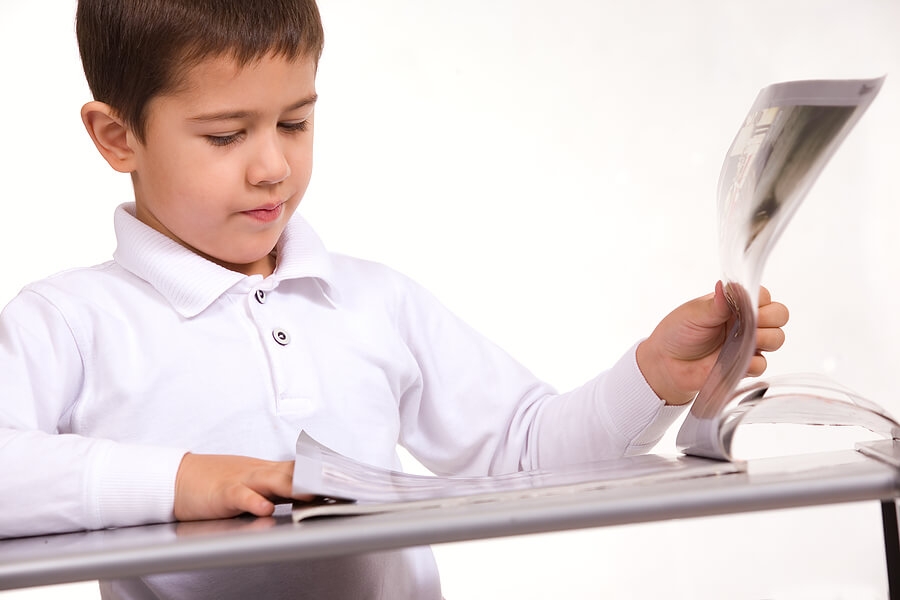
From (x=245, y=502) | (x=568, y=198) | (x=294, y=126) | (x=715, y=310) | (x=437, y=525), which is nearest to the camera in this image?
(x=437, y=525)

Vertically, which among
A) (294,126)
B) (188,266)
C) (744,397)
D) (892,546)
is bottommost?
(892,546)

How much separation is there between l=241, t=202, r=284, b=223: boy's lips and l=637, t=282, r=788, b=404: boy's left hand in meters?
0.32

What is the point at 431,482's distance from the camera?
622mm

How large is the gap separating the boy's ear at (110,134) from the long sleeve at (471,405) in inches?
11.0

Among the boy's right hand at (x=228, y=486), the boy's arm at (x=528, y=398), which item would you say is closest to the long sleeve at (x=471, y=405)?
the boy's arm at (x=528, y=398)

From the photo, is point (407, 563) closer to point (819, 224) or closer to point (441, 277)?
point (441, 277)

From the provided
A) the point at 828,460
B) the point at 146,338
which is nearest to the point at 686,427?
the point at 828,460

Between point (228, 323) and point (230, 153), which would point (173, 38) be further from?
point (228, 323)

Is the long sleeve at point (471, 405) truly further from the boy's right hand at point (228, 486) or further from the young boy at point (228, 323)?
the boy's right hand at point (228, 486)

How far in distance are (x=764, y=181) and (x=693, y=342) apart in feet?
0.62

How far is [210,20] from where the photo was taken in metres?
0.80

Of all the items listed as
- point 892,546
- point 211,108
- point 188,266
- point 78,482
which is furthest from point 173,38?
point 892,546

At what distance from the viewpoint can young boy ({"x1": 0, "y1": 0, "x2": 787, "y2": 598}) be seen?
0.77 metres

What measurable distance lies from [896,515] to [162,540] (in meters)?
0.41
